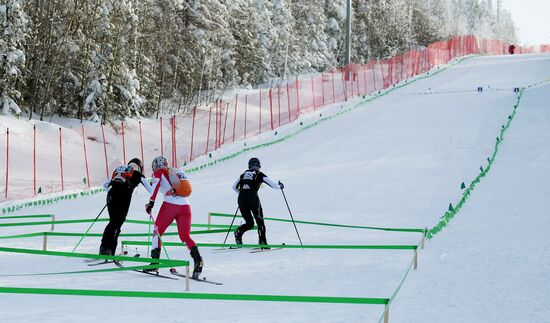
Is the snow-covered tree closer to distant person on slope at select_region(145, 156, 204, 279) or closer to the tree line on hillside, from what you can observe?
the tree line on hillside

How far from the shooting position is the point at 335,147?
24891 millimetres

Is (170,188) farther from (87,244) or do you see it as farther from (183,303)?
(87,244)

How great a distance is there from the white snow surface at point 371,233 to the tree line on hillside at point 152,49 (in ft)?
31.4

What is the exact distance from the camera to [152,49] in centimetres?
4078

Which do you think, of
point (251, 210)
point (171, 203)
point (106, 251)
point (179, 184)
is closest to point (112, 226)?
point (106, 251)

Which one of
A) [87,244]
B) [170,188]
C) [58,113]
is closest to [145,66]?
[58,113]

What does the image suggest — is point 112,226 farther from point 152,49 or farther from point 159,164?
point 152,49

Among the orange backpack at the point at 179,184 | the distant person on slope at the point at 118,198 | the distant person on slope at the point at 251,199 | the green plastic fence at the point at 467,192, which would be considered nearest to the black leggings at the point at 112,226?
the distant person on slope at the point at 118,198

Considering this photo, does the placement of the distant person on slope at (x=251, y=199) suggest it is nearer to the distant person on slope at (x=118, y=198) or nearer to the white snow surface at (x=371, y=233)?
the white snow surface at (x=371, y=233)

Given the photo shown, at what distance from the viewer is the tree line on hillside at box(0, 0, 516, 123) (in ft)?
103

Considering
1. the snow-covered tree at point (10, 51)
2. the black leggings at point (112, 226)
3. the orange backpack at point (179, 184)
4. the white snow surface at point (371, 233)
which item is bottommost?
the white snow surface at point (371, 233)

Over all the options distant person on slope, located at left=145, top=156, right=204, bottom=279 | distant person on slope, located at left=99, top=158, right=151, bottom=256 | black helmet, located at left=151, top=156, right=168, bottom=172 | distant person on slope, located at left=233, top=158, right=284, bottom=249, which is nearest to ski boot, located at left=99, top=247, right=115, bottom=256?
distant person on slope, located at left=99, top=158, right=151, bottom=256

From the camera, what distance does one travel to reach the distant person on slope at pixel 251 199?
36.5 feet

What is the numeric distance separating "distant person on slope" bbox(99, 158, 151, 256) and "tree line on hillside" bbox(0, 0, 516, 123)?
61.9 feet
